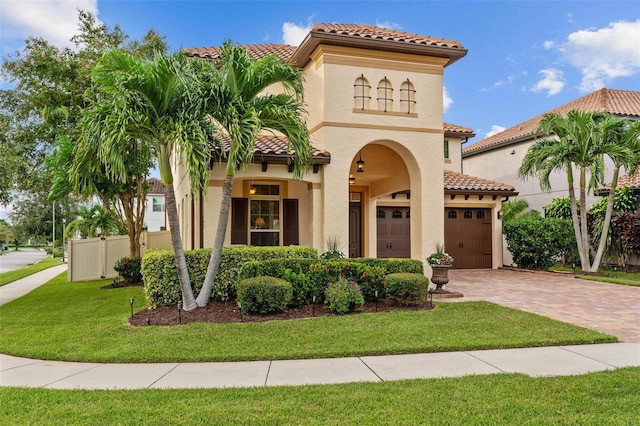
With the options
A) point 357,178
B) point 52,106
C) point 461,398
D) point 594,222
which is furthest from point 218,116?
point 594,222

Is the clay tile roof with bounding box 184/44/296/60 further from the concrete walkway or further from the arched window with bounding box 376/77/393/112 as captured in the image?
the concrete walkway

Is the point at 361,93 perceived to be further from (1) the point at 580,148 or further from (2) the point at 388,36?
(1) the point at 580,148

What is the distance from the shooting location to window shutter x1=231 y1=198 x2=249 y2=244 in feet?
42.8

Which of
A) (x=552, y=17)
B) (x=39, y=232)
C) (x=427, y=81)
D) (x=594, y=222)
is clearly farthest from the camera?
(x=39, y=232)

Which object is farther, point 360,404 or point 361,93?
point 361,93

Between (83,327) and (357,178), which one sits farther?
(357,178)

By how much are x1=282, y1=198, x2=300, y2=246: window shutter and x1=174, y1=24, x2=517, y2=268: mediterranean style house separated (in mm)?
33

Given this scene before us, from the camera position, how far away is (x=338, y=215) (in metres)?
11.9

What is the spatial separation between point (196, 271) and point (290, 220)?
16.0 ft

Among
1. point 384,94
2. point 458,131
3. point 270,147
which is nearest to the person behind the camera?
point 270,147

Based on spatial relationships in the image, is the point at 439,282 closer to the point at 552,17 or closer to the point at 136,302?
the point at 136,302

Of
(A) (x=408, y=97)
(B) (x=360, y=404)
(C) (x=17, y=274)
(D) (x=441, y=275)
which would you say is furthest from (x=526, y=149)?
(C) (x=17, y=274)

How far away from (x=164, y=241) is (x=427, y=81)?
13.0 meters

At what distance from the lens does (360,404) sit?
4.14m
